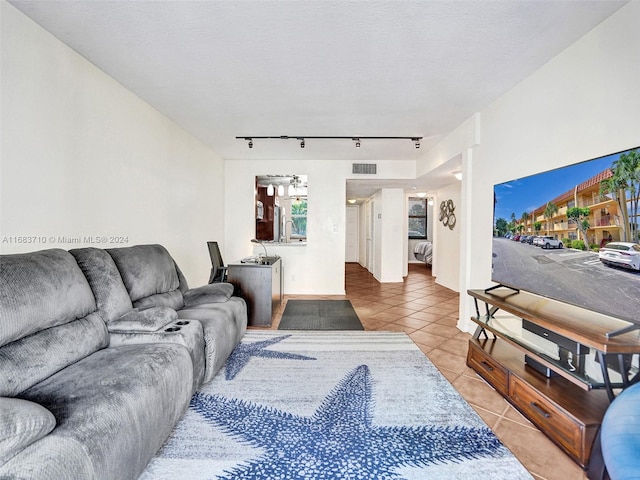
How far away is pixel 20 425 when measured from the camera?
0.95 m

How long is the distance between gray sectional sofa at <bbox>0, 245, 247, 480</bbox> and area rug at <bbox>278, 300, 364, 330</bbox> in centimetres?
150

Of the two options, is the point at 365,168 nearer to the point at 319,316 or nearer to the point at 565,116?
the point at 319,316

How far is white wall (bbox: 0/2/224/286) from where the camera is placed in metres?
1.82

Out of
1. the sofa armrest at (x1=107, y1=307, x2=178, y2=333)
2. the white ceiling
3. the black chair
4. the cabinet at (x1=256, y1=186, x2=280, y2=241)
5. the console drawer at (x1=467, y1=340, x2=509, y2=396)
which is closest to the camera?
the white ceiling

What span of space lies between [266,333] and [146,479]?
1.96 metres

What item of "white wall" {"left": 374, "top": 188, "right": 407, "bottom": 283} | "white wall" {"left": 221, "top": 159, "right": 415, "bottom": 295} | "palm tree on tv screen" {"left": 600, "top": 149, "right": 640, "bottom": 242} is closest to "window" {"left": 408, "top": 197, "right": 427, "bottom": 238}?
"white wall" {"left": 374, "top": 188, "right": 407, "bottom": 283}

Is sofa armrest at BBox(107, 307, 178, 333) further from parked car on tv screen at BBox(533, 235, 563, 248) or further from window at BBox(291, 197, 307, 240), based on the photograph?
window at BBox(291, 197, 307, 240)

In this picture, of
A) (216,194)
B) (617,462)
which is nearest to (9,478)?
(617,462)

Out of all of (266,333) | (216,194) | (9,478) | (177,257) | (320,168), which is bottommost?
(266,333)

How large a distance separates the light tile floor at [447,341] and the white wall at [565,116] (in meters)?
0.81

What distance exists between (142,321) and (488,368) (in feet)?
8.19

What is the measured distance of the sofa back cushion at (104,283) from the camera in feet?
6.34

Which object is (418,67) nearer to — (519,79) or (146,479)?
(519,79)

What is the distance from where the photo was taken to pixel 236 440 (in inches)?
65.0
